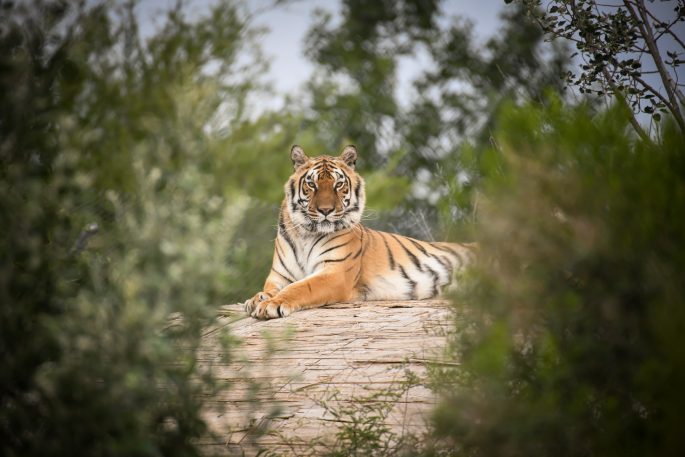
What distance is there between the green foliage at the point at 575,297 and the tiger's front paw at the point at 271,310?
86.7 inches

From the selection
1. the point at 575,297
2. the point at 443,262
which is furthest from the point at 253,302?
the point at 575,297

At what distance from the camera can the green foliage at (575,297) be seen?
6.59 feet

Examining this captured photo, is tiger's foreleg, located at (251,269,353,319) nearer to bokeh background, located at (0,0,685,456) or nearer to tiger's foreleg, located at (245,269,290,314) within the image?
tiger's foreleg, located at (245,269,290,314)

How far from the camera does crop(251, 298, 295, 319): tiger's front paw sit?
4.43 meters

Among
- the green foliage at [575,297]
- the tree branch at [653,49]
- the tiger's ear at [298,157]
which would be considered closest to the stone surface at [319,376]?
the green foliage at [575,297]

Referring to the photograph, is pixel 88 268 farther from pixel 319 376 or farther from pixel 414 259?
pixel 414 259

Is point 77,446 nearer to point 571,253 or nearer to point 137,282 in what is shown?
point 137,282

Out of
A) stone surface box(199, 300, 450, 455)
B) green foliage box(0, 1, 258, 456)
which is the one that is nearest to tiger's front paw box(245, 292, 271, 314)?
stone surface box(199, 300, 450, 455)

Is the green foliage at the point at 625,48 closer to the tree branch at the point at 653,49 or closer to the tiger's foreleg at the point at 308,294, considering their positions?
the tree branch at the point at 653,49

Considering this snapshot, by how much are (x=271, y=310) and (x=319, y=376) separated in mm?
1121

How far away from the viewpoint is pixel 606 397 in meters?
2.13

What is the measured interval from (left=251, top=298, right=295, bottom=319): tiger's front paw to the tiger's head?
76 cm

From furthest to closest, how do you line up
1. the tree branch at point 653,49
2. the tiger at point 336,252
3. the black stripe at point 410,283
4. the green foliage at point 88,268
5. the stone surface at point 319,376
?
1. the black stripe at point 410,283
2. the tiger at point 336,252
3. the tree branch at point 653,49
4. the stone surface at point 319,376
5. the green foliage at point 88,268

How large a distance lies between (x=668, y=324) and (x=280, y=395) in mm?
1828
